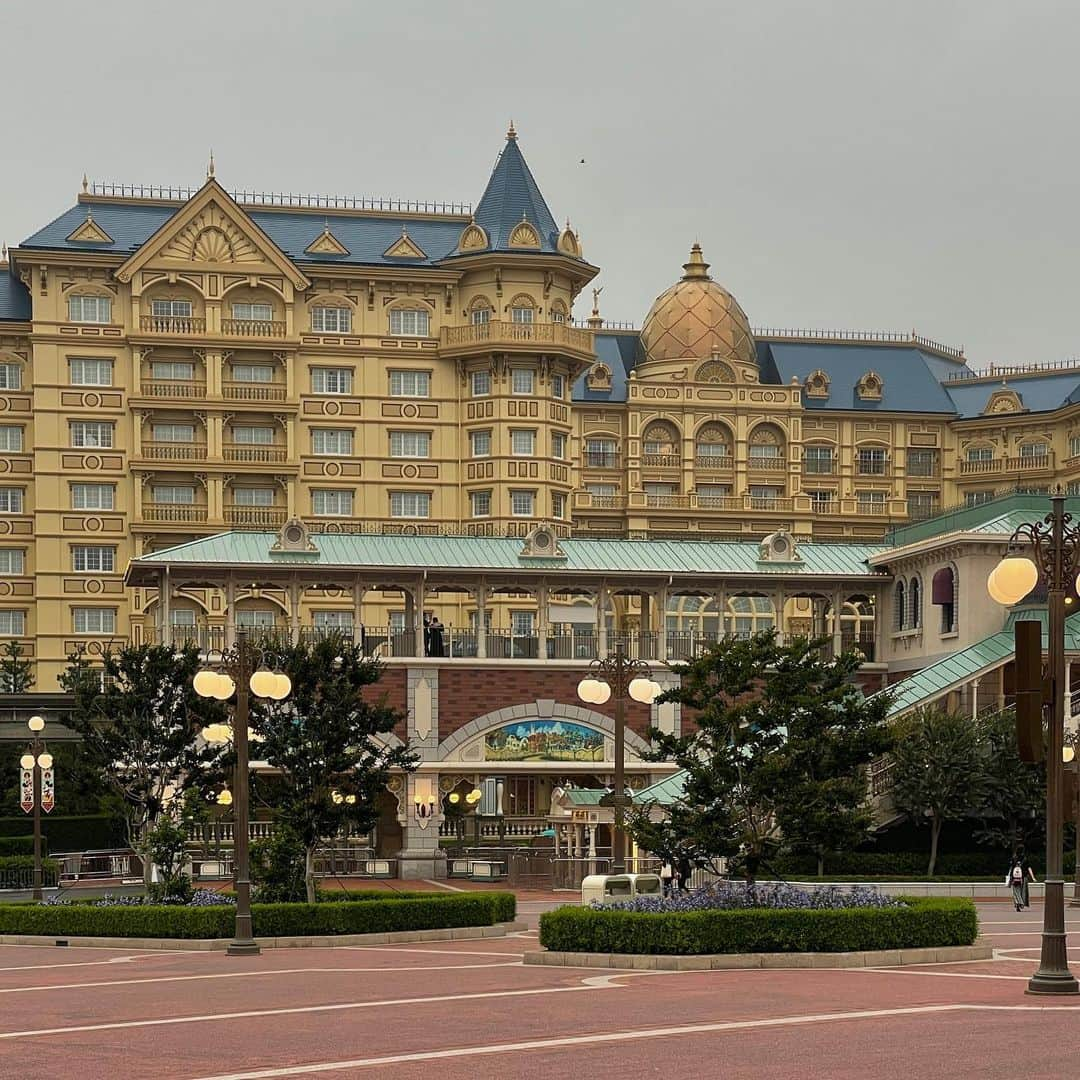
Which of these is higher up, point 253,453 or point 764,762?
point 253,453

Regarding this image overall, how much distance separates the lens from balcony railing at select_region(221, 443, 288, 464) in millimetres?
90812

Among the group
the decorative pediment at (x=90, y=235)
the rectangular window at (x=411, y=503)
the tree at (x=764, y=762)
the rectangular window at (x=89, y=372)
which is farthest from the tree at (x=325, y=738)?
the decorative pediment at (x=90, y=235)

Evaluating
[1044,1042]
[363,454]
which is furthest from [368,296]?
[1044,1042]

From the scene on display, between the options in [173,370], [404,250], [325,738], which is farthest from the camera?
[404,250]

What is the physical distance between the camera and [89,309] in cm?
8975

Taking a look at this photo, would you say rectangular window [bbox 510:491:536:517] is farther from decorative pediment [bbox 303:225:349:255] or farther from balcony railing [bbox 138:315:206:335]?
balcony railing [bbox 138:315:206:335]

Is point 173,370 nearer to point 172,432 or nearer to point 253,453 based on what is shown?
point 172,432

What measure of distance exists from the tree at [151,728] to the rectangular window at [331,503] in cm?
3988

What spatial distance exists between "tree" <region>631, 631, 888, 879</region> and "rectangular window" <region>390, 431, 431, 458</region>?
58.0 meters

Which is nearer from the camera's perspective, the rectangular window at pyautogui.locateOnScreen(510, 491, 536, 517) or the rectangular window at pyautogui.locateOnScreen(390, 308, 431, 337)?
the rectangular window at pyautogui.locateOnScreen(510, 491, 536, 517)

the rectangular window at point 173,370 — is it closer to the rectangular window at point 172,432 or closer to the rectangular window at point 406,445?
the rectangular window at point 172,432

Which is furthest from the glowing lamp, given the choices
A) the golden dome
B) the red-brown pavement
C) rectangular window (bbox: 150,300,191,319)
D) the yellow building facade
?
the golden dome

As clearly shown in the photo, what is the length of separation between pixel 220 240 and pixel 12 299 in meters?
9.80

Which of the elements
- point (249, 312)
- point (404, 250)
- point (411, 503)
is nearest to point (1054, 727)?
point (411, 503)
